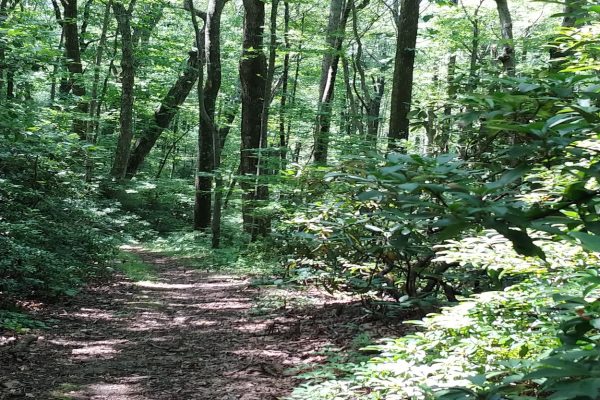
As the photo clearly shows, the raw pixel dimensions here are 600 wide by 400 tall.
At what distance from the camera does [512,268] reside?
3.13 m

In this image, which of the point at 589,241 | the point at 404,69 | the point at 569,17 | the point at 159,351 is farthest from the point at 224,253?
the point at 589,241

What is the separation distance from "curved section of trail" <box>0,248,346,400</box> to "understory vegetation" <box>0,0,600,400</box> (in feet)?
1.31

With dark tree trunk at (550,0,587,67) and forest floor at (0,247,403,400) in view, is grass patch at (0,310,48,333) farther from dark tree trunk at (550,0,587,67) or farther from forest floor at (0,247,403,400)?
dark tree trunk at (550,0,587,67)

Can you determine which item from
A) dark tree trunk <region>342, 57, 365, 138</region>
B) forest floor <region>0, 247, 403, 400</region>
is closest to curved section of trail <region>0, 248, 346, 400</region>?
forest floor <region>0, 247, 403, 400</region>

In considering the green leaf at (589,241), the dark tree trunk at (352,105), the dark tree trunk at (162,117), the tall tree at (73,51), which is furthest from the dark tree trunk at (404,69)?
the dark tree trunk at (162,117)

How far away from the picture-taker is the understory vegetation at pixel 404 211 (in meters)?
1.27

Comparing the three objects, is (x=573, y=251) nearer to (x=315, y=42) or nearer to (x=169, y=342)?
(x=169, y=342)

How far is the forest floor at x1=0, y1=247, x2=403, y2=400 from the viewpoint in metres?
4.12

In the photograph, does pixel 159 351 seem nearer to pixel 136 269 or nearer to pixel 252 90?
pixel 136 269

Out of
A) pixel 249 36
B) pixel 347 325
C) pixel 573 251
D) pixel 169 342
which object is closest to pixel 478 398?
pixel 573 251

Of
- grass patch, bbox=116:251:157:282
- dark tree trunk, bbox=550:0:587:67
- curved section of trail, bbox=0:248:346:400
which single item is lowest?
grass patch, bbox=116:251:157:282

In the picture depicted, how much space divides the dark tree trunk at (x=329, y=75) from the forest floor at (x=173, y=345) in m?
3.38

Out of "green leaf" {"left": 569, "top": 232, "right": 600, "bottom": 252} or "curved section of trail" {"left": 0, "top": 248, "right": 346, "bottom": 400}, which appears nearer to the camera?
"green leaf" {"left": 569, "top": 232, "right": 600, "bottom": 252}

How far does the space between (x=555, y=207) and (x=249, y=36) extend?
11098 millimetres
